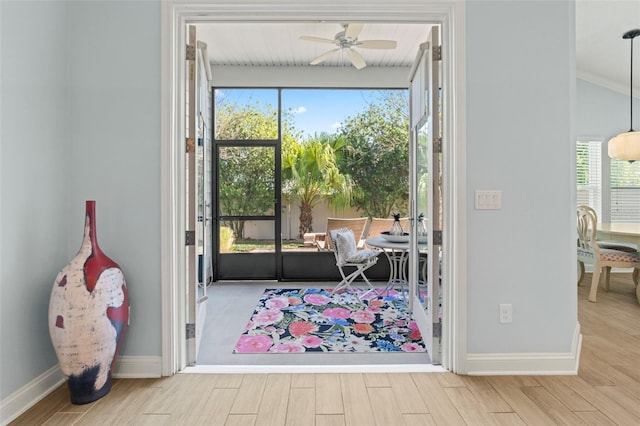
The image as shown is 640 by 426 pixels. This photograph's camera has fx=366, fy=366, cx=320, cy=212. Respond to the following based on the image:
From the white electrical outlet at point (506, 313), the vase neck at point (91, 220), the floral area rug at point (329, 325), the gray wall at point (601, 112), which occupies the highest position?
the gray wall at point (601, 112)

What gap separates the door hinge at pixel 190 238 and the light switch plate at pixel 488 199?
1781mm

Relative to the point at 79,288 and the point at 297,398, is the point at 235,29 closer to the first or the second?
the point at 79,288

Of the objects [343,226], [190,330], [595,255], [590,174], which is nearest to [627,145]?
[590,174]

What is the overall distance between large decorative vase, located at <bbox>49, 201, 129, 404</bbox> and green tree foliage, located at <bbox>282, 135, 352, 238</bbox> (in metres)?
3.52

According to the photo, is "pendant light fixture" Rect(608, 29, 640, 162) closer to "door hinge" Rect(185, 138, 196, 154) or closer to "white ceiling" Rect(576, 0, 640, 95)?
"white ceiling" Rect(576, 0, 640, 95)

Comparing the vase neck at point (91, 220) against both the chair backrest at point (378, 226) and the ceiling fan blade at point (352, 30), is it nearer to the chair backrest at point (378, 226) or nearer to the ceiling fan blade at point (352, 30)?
the ceiling fan blade at point (352, 30)

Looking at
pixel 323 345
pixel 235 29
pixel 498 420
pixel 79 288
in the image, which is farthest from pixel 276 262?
pixel 498 420

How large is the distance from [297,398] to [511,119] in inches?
81.1

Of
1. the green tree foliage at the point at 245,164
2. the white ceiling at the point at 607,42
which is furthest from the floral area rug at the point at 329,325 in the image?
the white ceiling at the point at 607,42

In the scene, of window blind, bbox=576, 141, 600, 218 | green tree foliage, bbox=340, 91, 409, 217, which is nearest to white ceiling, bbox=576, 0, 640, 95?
window blind, bbox=576, 141, 600, 218

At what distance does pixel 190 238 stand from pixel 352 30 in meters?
2.64

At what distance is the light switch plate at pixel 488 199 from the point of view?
2.23 meters

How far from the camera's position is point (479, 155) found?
2244 mm

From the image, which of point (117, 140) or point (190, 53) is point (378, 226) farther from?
point (117, 140)
